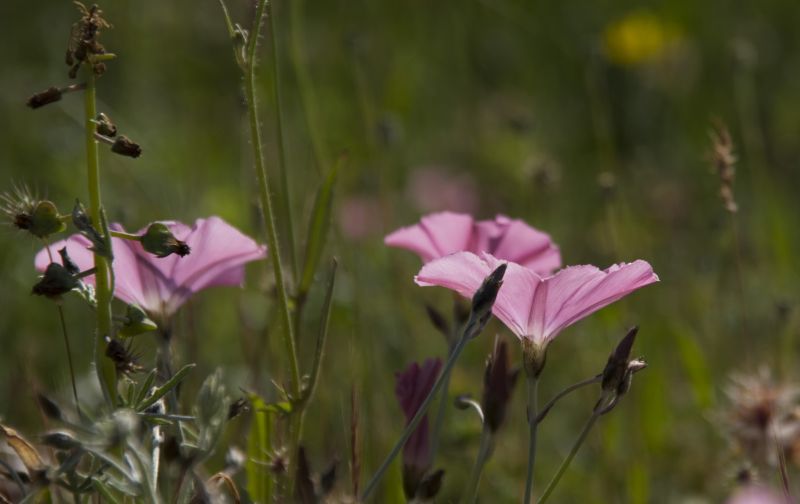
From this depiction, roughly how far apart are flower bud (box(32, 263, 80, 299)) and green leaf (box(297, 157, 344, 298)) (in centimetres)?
44

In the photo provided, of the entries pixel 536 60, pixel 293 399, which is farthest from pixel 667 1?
pixel 293 399

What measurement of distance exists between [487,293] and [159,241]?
11.4 inches

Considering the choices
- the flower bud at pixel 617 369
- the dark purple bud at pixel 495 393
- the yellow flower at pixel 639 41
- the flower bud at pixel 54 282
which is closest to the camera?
the flower bud at pixel 54 282

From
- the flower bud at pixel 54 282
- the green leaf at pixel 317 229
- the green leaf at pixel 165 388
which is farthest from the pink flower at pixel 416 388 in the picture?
the flower bud at pixel 54 282

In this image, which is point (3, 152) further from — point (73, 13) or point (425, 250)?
point (425, 250)

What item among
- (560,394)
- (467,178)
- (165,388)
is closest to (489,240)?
(560,394)

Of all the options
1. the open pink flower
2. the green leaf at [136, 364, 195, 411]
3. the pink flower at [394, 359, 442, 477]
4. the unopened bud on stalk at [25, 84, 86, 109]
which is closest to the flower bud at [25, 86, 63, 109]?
the unopened bud on stalk at [25, 84, 86, 109]

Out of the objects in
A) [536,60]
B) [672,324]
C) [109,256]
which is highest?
[109,256]

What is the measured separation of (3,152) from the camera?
3.35 meters

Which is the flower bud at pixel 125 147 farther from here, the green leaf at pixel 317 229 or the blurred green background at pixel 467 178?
the green leaf at pixel 317 229

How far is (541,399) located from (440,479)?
1.36m

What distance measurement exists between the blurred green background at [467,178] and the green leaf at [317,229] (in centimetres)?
8

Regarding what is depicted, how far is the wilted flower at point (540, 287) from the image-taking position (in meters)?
1.04

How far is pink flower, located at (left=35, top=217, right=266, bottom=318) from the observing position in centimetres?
121
